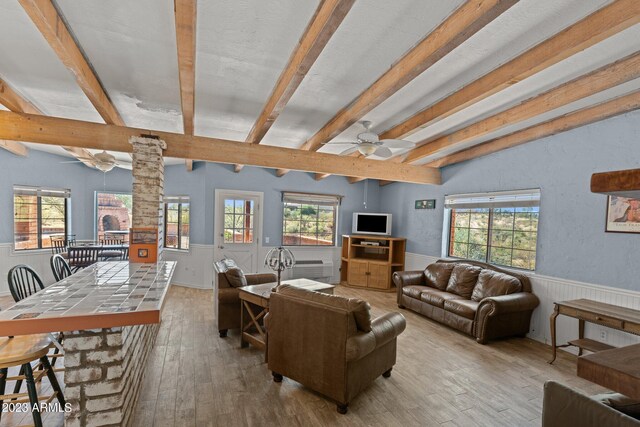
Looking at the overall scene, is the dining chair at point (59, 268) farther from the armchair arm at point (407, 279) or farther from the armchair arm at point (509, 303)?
the armchair arm at point (509, 303)

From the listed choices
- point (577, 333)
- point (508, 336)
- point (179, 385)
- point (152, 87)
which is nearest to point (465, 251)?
point (508, 336)

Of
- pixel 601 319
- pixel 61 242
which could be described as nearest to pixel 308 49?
pixel 601 319

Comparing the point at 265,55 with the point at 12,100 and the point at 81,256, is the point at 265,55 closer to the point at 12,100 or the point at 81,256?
the point at 12,100

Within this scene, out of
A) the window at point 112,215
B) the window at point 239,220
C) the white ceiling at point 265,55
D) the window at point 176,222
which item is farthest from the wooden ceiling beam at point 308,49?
the window at point 112,215

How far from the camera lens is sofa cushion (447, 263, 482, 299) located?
188 inches

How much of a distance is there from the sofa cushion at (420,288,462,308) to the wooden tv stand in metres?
1.73

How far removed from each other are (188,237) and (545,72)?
20.7 ft

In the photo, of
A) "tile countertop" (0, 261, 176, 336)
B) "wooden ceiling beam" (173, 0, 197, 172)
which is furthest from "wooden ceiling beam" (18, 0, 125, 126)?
"tile countertop" (0, 261, 176, 336)

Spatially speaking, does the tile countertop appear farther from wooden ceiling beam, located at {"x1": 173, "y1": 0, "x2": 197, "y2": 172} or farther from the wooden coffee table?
wooden ceiling beam, located at {"x1": 173, "y1": 0, "x2": 197, "y2": 172}

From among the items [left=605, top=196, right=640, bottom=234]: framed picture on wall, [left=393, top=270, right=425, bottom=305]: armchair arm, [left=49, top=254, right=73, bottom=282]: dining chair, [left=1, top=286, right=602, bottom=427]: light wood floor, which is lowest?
[left=1, top=286, right=602, bottom=427]: light wood floor

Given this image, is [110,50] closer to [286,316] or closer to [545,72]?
[286,316]

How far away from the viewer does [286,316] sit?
2789 millimetres

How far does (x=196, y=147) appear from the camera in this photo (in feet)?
13.8

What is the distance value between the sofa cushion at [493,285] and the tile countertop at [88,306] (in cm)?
410
